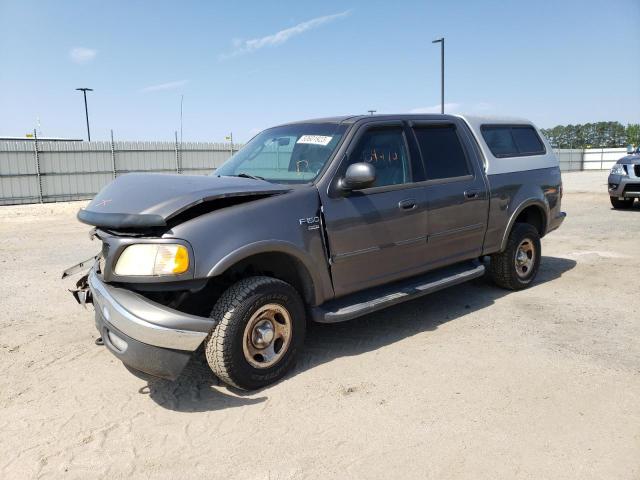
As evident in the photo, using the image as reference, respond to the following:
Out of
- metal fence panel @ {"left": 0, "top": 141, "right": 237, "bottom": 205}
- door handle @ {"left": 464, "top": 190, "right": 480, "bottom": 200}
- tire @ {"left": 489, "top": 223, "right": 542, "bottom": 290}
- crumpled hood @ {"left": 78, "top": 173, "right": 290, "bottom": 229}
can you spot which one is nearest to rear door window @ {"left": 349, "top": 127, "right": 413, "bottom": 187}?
door handle @ {"left": 464, "top": 190, "right": 480, "bottom": 200}

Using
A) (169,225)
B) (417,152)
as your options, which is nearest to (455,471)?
(169,225)

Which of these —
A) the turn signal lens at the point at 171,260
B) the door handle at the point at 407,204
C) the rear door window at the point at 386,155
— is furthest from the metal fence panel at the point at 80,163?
the turn signal lens at the point at 171,260

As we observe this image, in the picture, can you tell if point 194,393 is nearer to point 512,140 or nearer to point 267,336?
point 267,336

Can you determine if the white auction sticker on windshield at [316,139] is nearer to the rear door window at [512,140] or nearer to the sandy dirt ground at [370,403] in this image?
the sandy dirt ground at [370,403]

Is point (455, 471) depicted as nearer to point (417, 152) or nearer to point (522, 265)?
point (417, 152)

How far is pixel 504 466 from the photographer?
2617 millimetres

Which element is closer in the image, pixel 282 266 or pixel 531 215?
pixel 282 266

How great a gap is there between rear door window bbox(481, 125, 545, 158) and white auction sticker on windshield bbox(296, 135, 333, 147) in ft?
6.57

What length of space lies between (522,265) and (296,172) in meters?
3.11

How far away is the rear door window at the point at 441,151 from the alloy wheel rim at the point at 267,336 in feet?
→ 6.28

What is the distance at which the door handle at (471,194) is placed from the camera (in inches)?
193

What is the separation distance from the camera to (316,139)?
4.30m

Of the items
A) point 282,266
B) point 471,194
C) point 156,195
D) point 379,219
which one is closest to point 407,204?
point 379,219

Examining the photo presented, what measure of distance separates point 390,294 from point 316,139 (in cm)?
139
